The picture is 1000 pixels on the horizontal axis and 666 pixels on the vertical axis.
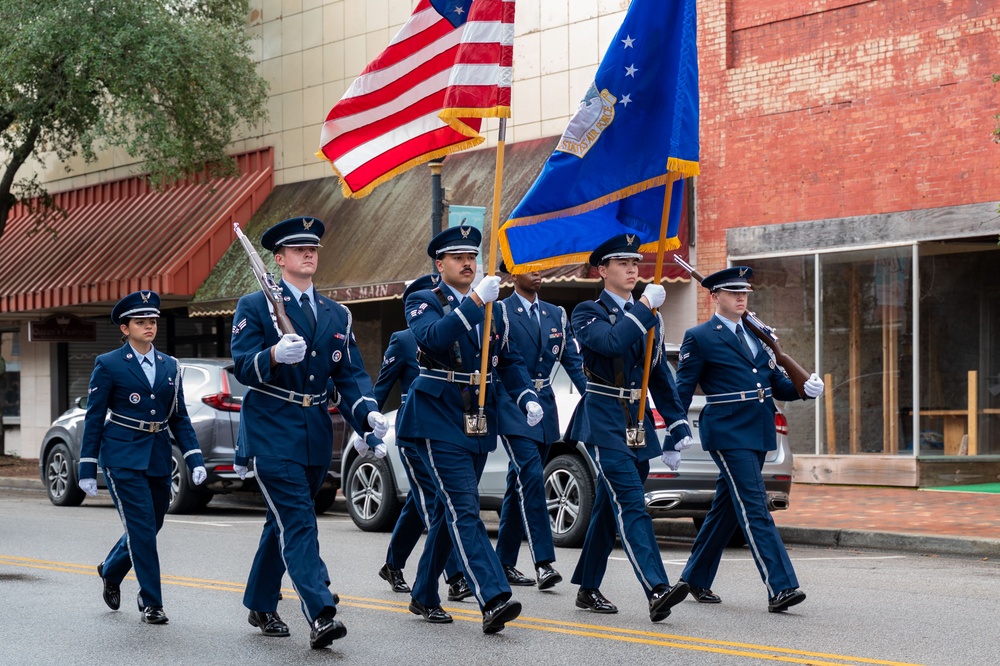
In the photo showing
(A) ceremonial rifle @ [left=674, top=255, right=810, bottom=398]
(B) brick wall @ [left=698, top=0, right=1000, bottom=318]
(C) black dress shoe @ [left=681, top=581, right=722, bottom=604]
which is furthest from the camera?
(B) brick wall @ [left=698, top=0, right=1000, bottom=318]

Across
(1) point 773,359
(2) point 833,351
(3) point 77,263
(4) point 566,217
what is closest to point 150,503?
(4) point 566,217

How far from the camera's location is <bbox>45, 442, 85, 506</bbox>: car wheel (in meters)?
17.9

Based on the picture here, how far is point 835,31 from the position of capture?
1814 centimetres

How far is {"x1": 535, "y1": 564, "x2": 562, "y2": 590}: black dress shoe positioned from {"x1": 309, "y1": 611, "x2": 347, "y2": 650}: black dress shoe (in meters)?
2.48

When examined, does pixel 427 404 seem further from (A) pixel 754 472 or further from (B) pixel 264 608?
(A) pixel 754 472

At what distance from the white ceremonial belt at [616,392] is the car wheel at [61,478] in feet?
36.0

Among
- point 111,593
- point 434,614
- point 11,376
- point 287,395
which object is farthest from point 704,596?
point 11,376

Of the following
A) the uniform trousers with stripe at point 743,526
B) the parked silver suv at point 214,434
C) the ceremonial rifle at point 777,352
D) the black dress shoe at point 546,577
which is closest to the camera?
the uniform trousers with stripe at point 743,526

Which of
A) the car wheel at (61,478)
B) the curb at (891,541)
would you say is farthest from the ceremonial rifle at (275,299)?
the car wheel at (61,478)

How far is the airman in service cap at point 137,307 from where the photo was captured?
8727 millimetres

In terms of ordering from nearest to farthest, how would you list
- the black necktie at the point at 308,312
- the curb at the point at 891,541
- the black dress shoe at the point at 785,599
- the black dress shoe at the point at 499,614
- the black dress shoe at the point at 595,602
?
the black dress shoe at the point at 499,614 < the black necktie at the point at 308,312 < the black dress shoe at the point at 785,599 < the black dress shoe at the point at 595,602 < the curb at the point at 891,541

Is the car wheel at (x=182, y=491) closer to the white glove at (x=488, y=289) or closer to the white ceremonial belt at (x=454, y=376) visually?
the white ceremonial belt at (x=454, y=376)

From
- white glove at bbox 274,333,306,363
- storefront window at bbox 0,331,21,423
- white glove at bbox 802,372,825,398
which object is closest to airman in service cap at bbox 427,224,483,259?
white glove at bbox 274,333,306,363

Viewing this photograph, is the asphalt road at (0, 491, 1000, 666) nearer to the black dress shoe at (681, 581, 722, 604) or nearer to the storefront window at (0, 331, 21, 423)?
the black dress shoe at (681, 581, 722, 604)
